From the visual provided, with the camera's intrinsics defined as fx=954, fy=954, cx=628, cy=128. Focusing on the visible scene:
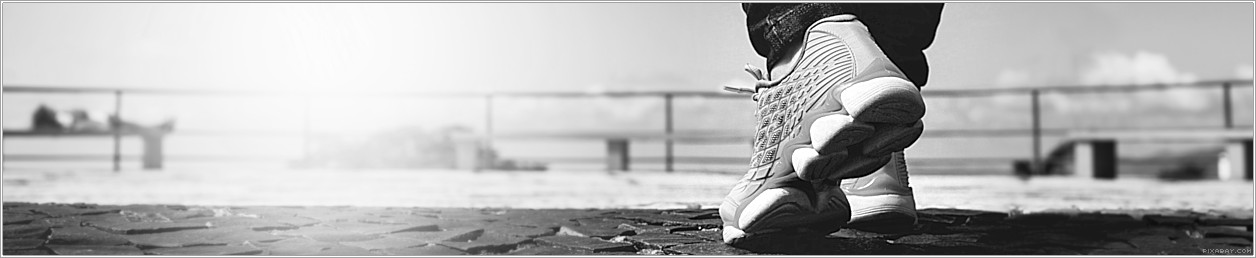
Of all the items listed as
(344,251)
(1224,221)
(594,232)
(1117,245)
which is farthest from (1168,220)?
(344,251)

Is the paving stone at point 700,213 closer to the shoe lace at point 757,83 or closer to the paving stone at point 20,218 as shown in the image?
the shoe lace at point 757,83

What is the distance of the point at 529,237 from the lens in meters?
0.83

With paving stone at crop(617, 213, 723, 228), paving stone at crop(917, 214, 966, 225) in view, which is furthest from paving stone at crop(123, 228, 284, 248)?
paving stone at crop(917, 214, 966, 225)

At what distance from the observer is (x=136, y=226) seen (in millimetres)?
841

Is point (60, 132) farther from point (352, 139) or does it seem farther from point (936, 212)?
point (936, 212)

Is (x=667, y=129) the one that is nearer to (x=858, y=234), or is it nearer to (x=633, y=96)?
(x=633, y=96)

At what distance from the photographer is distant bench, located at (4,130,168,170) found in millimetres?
885

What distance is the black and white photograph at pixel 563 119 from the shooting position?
756 millimetres

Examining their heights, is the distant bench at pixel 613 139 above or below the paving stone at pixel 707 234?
above

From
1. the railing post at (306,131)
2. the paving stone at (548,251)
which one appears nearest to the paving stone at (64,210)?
the railing post at (306,131)

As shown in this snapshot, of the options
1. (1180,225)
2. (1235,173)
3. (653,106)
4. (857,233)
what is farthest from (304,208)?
(1235,173)

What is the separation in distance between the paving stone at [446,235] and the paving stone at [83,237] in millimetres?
223

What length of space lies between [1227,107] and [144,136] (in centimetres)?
124

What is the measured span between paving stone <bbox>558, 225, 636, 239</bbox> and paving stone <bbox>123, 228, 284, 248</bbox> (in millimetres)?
245
